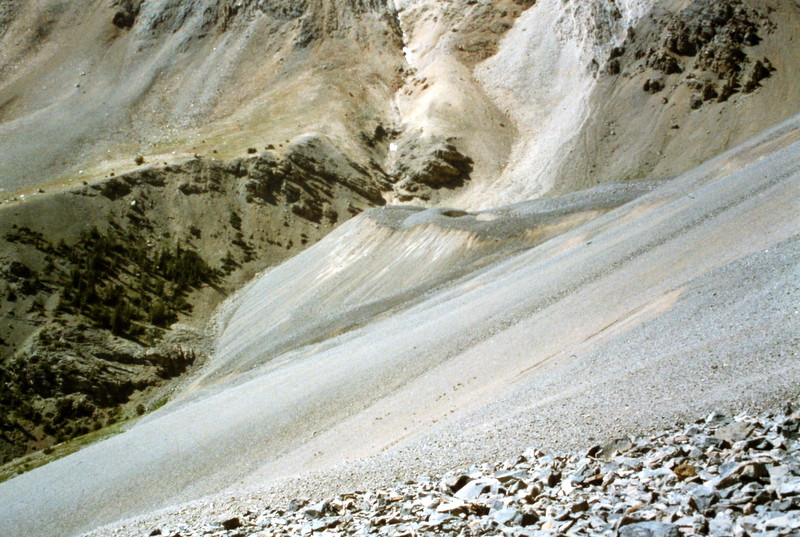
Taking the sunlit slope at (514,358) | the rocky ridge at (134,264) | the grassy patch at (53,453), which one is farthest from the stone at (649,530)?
the rocky ridge at (134,264)

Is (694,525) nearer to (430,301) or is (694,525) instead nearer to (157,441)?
(157,441)

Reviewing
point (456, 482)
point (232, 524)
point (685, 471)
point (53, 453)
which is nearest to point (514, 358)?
point (456, 482)

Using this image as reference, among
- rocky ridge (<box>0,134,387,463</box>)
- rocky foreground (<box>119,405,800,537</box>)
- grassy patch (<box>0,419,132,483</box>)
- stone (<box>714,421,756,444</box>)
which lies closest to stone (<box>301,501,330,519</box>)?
rocky foreground (<box>119,405,800,537</box>)

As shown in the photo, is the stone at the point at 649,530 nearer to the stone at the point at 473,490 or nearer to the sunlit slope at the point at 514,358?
the stone at the point at 473,490

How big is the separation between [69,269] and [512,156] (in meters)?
31.9

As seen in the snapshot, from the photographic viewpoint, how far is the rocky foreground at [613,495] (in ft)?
16.8

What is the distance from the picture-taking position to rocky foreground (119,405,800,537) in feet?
16.8

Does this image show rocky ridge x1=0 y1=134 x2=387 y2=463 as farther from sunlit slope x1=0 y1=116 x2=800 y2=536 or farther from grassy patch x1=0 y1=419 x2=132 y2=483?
sunlit slope x1=0 y1=116 x2=800 y2=536

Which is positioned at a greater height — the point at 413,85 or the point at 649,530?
the point at 413,85

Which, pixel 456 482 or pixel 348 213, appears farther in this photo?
pixel 348 213

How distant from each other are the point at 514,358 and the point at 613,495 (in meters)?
8.84

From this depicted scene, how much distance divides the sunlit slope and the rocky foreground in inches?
47.3

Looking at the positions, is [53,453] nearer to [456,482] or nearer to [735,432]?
[456,482]

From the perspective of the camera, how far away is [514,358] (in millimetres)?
14805
